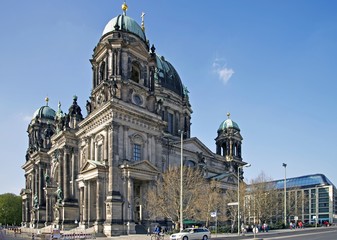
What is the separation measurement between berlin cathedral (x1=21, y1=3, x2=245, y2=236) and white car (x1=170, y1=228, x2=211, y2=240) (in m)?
11.8

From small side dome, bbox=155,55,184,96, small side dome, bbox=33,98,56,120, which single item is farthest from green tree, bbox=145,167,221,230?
small side dome, bbox=33,98,56,120

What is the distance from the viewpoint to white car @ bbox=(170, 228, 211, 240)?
35.6 metres

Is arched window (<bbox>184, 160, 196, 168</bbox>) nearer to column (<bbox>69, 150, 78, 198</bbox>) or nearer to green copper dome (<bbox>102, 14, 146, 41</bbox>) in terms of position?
column (<bbox>69, 150, 78, 198</bbox>)

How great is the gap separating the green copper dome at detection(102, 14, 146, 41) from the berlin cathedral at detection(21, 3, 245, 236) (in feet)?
0.55

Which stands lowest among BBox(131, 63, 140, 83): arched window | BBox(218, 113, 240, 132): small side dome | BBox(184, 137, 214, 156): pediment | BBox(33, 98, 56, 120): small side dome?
BBox(184, 137, 214, 156): pediment

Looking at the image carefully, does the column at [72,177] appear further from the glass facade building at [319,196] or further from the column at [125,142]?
the glass facade building at [319,196]

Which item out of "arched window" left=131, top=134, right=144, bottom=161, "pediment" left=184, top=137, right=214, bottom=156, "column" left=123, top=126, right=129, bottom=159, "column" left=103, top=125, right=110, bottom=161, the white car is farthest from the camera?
"pediment" left=184, top=137, right=214, bottom=156

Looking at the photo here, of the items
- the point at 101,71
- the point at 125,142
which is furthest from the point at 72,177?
the point at 101,71

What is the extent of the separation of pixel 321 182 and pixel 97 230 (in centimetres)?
13321

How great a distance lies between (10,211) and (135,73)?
94.9m

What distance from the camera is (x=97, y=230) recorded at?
48625mm

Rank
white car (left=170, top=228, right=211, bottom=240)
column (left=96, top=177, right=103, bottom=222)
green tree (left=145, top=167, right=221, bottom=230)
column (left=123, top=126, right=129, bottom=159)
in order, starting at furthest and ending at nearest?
1. column (left=123, top=126, right=129, bottom=159)
2. green tree (left=145, top=167, right=221, bottom=230)
3. column (left=96, top=177, right=103, bottom=222)
4. white car (left=170, top=228, right=211, bottom=240)

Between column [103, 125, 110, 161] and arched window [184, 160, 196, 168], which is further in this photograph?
arched window [184, 160, 196, 168]

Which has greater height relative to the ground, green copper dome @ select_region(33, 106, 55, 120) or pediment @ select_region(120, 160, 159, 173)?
green copper dome @ select_region(33, 106, 55, 120)
